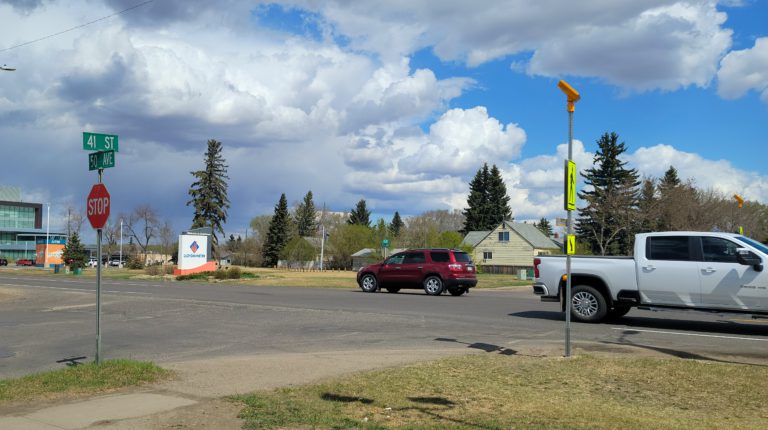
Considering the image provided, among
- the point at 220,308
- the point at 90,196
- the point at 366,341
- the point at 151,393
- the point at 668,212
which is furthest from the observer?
the point at 668,212

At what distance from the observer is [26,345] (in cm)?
1261

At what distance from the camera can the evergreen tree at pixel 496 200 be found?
310ft

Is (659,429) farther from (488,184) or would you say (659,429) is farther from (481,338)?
(488,184)

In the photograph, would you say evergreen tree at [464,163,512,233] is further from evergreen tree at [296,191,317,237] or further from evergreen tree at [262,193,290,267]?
evergreen tree at [296,191,317,237]

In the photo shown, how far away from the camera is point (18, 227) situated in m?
132

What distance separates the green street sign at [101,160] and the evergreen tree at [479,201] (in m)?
87.3

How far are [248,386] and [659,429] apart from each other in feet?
15.1

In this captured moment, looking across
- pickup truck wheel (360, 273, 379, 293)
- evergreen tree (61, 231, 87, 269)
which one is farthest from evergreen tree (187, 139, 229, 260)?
pickup truck wheel (360, 273, 379, 293)

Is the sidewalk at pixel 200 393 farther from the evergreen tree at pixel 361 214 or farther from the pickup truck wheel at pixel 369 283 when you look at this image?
the evergreen tree at pixel 361 214

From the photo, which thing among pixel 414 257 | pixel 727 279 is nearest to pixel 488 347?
pixel 727 279

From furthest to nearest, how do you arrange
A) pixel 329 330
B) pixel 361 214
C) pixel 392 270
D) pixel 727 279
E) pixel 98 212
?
pixel 361 214
pixel 392 270
pixel 329 330
pixel 727 279
pixel 98 212

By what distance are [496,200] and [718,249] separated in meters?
82.8

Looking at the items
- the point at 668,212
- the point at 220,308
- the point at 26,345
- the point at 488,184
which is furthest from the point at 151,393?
the point at 488,184

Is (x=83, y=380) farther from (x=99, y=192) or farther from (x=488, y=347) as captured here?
(x=488, y=347)
